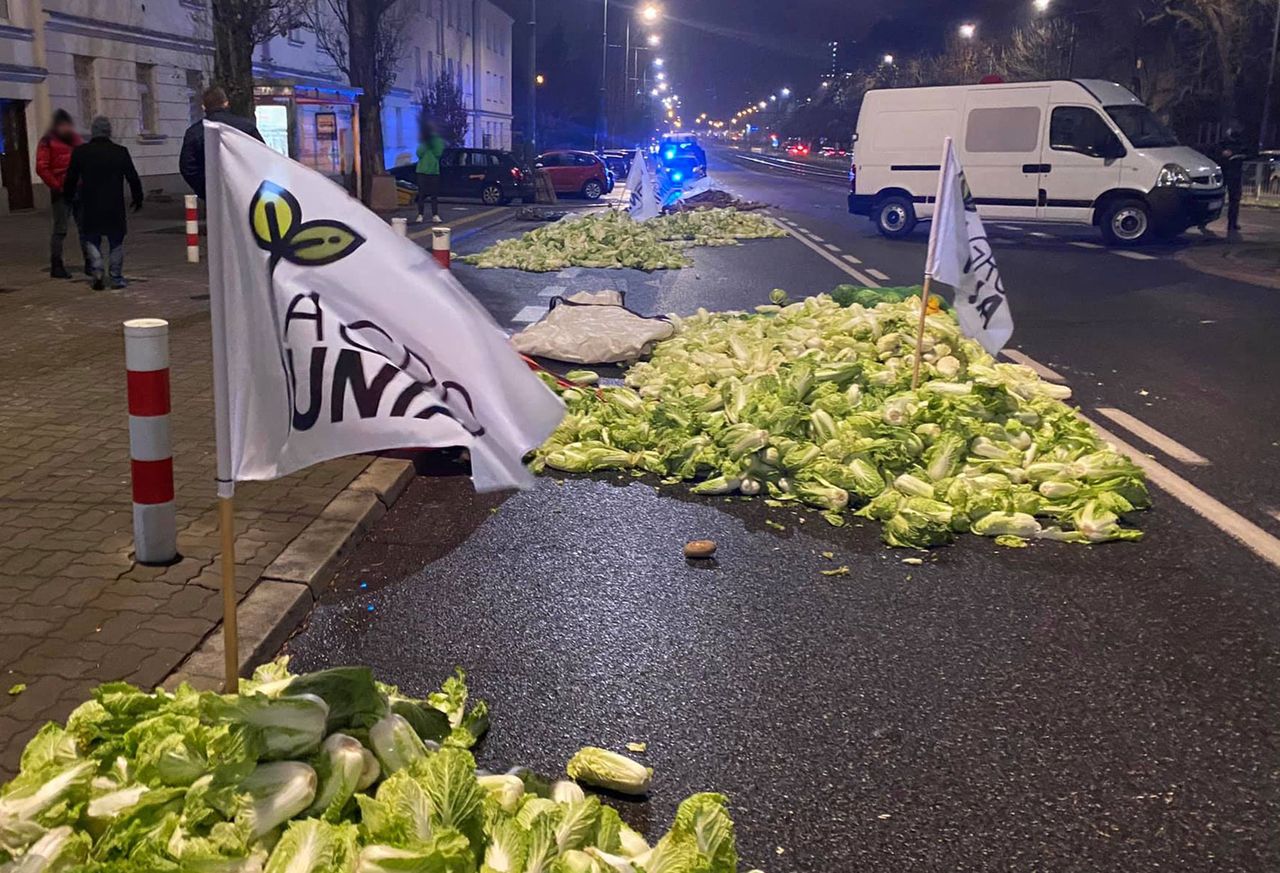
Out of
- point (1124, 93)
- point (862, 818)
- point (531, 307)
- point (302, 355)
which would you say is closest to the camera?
point (302, 355)

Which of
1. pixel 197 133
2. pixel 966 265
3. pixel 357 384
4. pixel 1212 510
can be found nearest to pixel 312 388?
pixel 357 384

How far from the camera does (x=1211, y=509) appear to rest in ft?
19.5

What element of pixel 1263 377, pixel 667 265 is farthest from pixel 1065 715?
pixel 667 265

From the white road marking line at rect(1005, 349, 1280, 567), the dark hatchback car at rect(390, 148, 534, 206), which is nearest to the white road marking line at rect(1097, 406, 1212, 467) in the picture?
the white road marking line at rect(1005, 349, 1280, 567)

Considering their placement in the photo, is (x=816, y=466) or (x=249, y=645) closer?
(x=249, y=645)

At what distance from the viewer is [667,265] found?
17578 millimetres

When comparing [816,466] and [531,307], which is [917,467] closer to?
[816,466]

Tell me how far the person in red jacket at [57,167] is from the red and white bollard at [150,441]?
9.63 metres

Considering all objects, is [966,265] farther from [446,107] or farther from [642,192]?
[446,107]

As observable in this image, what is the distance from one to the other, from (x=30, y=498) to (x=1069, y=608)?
4.57 metres

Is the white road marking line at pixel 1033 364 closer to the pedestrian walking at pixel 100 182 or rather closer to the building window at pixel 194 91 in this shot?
the pedestrian walking at pixel 100 182

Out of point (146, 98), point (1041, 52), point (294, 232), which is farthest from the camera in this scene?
point (1041, 52)

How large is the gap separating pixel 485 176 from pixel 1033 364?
25848 mm

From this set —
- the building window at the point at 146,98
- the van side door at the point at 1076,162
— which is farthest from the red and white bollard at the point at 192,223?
the building window at the point at 146,98
